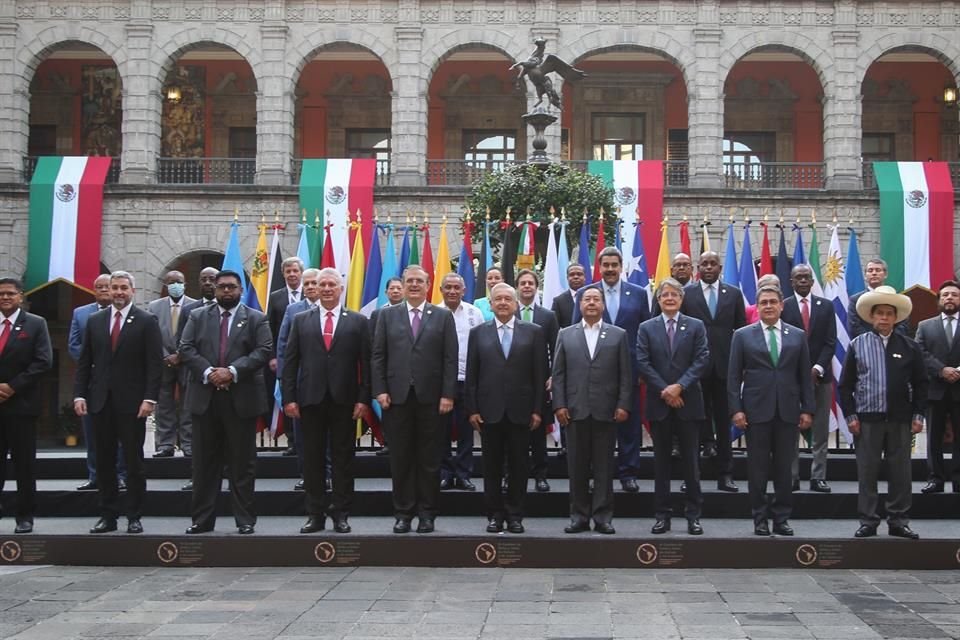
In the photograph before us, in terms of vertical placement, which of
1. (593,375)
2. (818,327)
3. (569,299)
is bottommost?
(593,375)

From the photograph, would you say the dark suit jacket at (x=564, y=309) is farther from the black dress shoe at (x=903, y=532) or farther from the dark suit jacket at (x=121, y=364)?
the dark suit jacket at (x=121, y=364)

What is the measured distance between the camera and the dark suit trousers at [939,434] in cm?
937

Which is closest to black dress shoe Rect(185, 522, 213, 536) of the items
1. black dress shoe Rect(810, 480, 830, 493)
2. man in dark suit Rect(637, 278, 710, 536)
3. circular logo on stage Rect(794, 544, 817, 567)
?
man in dark suit Rect(637, 278, 710, 536)

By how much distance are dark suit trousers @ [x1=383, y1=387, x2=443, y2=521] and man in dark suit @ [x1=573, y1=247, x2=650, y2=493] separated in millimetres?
1696

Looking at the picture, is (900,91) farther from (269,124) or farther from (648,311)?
(648,311)

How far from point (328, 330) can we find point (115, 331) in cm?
173

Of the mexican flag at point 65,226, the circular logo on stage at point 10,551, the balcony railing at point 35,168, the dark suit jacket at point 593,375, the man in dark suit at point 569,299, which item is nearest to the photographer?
the circular logo on stage at point 10,551

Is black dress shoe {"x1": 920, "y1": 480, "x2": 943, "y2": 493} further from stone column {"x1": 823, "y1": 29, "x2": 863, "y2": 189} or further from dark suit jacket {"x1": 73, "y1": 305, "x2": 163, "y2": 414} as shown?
stone column {"x1": 823, "y1": 29, "x2": 863, "y2": 189}

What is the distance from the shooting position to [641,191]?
83.1 feet

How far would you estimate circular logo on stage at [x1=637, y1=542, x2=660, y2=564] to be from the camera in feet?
25.7

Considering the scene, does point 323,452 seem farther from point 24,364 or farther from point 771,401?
point 771,401

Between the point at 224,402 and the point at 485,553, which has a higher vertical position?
the point at 224,402

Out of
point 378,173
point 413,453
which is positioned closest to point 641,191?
point 378,173

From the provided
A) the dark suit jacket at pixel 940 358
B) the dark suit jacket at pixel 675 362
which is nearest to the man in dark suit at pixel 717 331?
the dark suit jacket at pixel 675 362
